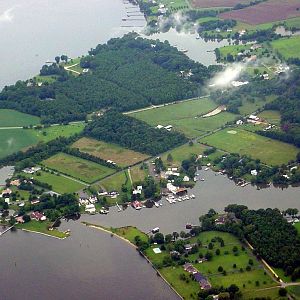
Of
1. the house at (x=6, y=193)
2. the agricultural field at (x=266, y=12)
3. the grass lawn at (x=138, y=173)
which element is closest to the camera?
the house at (x=6, y=193)

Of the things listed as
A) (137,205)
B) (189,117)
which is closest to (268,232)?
(137,205)

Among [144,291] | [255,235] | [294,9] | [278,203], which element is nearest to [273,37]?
[294,9]

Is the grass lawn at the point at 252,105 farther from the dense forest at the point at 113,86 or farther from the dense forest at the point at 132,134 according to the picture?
the dense forest at the point at 132,134

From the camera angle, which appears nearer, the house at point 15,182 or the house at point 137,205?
the house at point 137,205

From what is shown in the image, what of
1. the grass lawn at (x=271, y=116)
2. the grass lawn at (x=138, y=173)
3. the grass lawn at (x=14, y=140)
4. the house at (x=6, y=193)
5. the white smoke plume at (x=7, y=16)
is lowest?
the grass lawn at (x=271, y=116)

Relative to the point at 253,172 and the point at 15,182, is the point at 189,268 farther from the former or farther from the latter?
the point at 15,182

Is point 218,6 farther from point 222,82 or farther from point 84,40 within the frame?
point 222,82

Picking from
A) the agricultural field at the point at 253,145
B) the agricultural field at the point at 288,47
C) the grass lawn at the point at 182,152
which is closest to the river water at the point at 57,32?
the agricultural field at the point at 288,47
